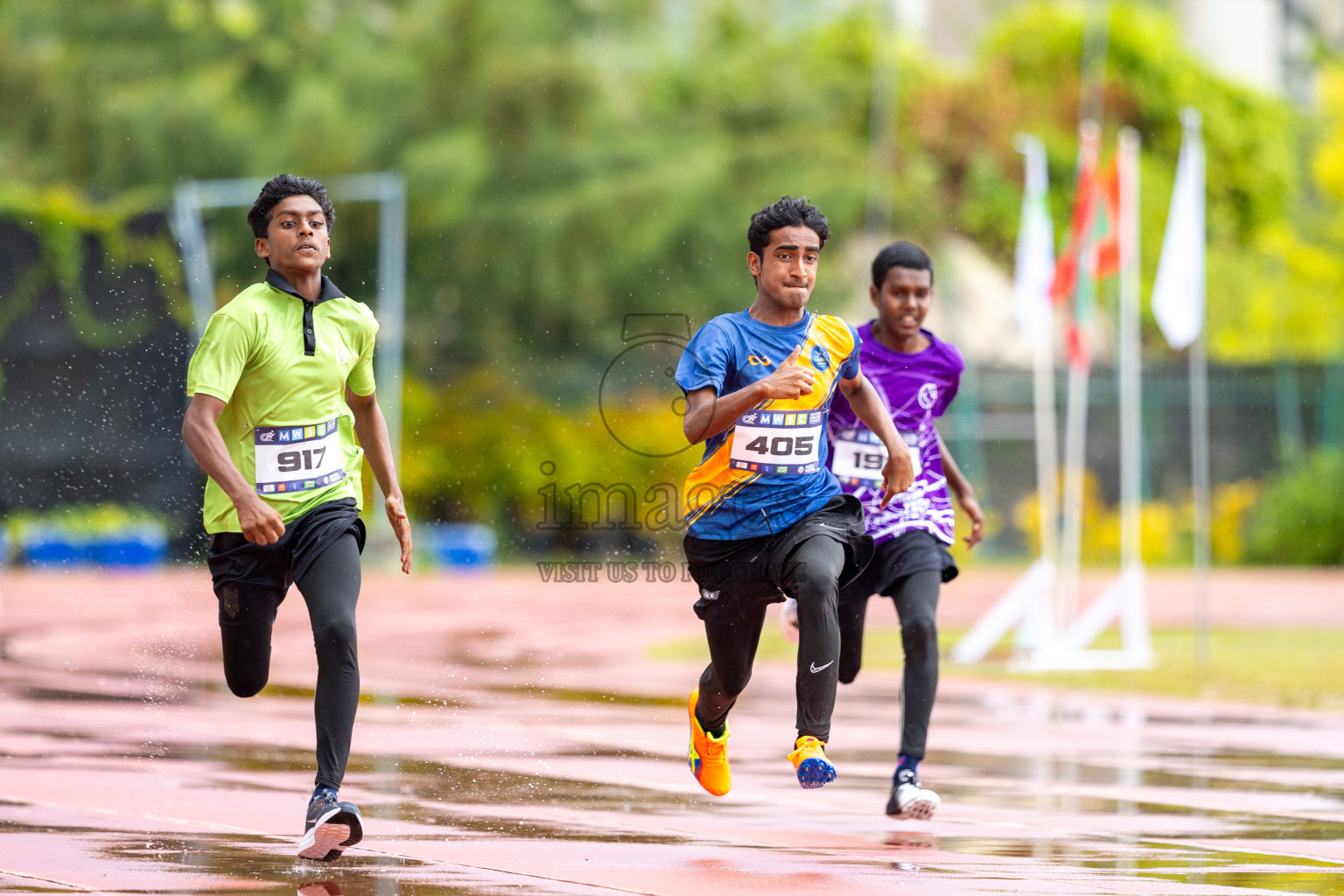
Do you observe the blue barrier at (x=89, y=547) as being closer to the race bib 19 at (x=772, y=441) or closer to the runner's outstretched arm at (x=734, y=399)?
the race bib 19 at (x=772, y=441)

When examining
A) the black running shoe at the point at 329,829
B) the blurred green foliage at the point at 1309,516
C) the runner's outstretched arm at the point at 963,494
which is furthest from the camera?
the blurred green foliage at the point at 1309,516

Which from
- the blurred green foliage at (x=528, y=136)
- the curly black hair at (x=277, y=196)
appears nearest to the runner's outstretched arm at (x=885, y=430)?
the curly black hair at (x=277, y=196)

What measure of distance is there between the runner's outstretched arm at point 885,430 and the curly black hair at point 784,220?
20.7 inches

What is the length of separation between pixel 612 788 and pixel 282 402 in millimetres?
2391

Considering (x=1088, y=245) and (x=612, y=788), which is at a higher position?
(x=1088, y=245)

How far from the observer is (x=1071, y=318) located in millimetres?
13477

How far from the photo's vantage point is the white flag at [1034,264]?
13594 mm

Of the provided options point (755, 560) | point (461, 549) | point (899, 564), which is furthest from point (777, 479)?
point (461, 549)

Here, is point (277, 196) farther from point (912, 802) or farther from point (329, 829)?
point (912, 802)

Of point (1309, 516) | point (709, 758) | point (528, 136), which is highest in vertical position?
point (528, 136)

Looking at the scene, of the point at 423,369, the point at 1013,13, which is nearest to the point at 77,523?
the point at 423,369

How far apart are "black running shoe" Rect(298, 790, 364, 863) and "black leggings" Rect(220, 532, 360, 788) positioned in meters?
0.08

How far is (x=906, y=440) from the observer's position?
6.80 meters

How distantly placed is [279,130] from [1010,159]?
13.7 meters
